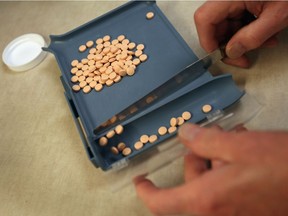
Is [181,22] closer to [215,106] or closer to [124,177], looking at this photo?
[215,106]

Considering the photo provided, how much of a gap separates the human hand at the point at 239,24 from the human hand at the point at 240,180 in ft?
1.07

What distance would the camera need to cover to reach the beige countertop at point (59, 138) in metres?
0.69

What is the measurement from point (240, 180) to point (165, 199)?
12 cm

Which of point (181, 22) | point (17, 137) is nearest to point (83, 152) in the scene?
point (17, 137)

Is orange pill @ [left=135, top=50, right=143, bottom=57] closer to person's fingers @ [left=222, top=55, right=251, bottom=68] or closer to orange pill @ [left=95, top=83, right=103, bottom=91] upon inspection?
orange pill @ [left=95, top=83, right=103, bottom=91]

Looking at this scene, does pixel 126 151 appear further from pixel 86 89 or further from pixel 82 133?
pixel 86 89

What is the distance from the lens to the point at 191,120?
0.72 meters

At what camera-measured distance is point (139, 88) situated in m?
0.81

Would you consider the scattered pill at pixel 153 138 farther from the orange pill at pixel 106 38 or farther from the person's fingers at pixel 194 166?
the orange pill at pixel 106 38

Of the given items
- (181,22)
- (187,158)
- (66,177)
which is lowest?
(187,158)

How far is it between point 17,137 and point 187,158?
1.66 feet

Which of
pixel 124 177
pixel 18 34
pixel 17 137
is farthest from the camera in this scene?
pixel 18 34

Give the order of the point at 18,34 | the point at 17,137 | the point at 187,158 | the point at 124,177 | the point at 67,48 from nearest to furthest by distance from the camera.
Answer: the point at 187,158 < the point at 124,177 < the point at 17,137 < the point at 67,48 < the point at 18,34

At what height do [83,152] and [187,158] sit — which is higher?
[83,152]
